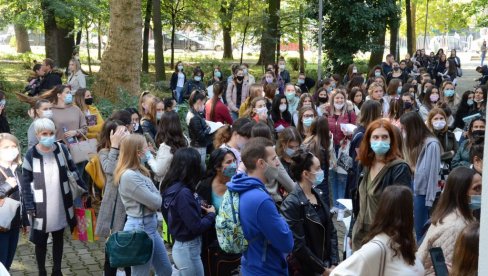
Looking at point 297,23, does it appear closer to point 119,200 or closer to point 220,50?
point 119,200

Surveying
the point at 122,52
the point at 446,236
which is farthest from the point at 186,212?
the point at 122,52

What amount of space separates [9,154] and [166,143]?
198cm

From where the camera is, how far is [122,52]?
1563cm

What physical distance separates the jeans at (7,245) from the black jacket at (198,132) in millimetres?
3506

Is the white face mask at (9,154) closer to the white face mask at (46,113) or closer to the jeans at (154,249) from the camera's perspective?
the jeans at (154,249)

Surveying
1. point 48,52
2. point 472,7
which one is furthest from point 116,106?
point 472,7

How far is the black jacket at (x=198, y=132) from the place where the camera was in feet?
31.8

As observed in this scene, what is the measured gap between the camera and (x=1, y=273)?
4109mm

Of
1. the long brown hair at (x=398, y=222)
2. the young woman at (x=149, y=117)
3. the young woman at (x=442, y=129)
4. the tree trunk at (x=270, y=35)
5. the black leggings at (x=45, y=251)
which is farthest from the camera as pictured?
the tree trunk at (x=270, y=35)

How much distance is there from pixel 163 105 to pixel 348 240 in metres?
4.66

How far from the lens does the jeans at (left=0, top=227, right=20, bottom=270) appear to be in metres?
6.64

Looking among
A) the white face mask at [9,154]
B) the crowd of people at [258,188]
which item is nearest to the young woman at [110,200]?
the crowd of people at [258,188]

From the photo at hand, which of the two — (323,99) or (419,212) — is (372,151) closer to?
(419,212)

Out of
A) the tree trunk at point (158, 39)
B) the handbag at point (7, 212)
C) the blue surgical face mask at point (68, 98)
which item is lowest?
the handbag at point (7, 212)
